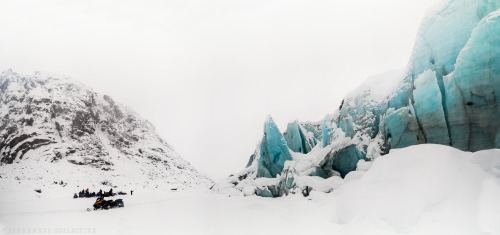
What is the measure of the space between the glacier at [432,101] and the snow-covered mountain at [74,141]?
68.6m

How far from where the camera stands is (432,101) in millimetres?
14938

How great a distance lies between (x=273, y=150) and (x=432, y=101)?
1847 cm

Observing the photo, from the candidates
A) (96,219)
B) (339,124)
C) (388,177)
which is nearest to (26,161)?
(96,219)

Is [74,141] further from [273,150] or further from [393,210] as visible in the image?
[393,210]

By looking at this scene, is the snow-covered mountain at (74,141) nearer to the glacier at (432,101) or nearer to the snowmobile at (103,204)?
the snowmobile at (103,204)

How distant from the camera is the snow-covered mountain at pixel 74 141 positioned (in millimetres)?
83875

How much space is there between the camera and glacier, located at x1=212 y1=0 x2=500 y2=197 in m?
12.6

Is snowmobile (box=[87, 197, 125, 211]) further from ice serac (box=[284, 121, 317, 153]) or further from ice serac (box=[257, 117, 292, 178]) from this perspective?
ice serac (box=[284, 121, 317, 153])

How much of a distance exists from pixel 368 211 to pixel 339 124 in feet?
41.3

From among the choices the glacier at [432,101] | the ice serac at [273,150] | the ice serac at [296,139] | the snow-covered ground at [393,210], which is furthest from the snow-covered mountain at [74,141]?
the glacier at [432,101]

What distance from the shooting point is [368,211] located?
1177cm

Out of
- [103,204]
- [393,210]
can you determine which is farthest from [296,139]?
[393,210]

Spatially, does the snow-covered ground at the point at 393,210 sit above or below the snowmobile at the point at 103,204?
above

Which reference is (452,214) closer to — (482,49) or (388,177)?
(388,177)
